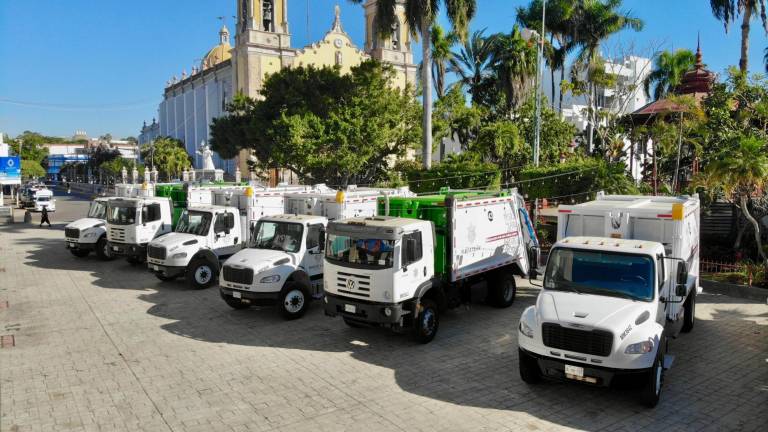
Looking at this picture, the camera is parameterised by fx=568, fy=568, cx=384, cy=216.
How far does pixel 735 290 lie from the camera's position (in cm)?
1564

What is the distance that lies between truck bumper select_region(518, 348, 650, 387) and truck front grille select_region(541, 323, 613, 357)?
8.3 inches

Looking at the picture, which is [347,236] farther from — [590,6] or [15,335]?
[590,6]

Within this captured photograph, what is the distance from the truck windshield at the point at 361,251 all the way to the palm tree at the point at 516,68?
90.8 feet

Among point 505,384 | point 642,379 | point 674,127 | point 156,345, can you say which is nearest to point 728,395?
point 642,379

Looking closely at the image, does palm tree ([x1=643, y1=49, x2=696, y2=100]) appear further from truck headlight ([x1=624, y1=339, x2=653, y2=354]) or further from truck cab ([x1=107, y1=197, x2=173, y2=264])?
truck headlight ([x1=624, y1=339, x2=653, y2=354])

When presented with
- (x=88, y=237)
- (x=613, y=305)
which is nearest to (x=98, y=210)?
(x=88, y=237)

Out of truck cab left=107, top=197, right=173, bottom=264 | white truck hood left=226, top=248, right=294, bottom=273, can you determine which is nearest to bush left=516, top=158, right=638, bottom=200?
white truck hood left=226, top=248, right=294, bottom=273

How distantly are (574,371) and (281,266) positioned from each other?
7.40 meters

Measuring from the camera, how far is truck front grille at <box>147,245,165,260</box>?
16828 mm

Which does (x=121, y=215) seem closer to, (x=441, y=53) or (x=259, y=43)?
(x=441, y=53)

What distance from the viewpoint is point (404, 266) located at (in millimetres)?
11016

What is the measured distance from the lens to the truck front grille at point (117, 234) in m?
20.0

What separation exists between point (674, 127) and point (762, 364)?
15.7 metres

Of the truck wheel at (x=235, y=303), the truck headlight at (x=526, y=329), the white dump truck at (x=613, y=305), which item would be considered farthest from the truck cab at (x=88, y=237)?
the white dump truck at (x=613, y=305)
